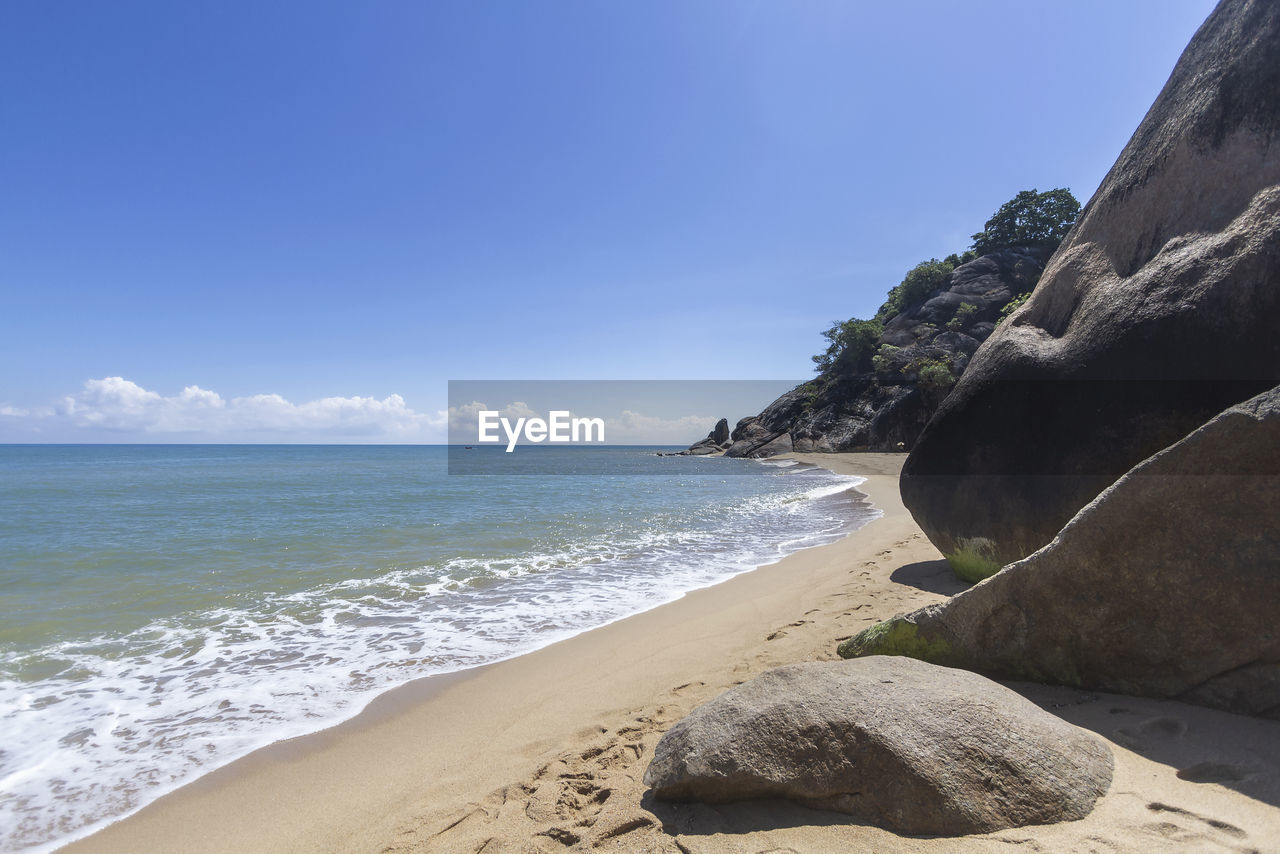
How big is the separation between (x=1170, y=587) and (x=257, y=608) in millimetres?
9984

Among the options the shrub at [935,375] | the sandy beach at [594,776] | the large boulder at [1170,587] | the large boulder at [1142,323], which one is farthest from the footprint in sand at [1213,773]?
the shrub at [935,375]

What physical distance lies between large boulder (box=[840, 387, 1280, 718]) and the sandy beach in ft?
0.67

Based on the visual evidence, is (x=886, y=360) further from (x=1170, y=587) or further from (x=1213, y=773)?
(x=1213, y=773)

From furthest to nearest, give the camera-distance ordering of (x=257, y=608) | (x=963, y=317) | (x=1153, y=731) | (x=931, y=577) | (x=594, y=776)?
1. (x=963, y=317)
2. (x=257, y=608)
3. (x=931, y=577)
4. (x=594, y=776)
5. (x=1153, y=731)

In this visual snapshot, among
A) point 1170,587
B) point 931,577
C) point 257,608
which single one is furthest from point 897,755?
point 257,608

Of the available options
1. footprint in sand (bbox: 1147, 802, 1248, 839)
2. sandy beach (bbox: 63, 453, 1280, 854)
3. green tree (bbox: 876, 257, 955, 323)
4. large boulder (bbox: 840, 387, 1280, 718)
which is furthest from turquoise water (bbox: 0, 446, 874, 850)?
green tree (bbox: 876, 257, 955, 323)

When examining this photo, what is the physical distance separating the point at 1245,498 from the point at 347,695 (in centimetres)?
683

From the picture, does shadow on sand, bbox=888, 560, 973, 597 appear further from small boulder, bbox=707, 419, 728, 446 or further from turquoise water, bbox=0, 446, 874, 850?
small boulder, bbox=707, 419, 728, 446

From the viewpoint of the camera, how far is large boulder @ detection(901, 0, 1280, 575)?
4.63 m

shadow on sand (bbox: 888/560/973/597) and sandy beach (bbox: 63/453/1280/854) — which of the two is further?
shadow on sand (bbox: 888/560/973/597)

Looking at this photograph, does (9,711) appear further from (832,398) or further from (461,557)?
(832,398)

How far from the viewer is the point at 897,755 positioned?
2631mm

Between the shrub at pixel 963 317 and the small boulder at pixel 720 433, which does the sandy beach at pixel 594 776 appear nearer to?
the shrub at pixel 963 317

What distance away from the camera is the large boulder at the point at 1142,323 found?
463cm
